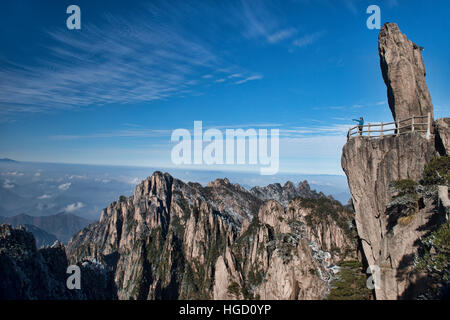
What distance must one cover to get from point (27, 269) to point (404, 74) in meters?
78.8

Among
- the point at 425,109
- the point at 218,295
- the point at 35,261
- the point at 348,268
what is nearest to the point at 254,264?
the point at 218,295

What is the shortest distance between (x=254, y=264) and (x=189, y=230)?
69782 mm

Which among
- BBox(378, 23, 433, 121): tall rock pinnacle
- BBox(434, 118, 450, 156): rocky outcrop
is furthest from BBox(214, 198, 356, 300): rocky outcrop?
BBox(378, 23, 433, 121): tall rock pinnacle

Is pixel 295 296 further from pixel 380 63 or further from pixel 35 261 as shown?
pixel 35 261

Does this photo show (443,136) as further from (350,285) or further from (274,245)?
(274,245)

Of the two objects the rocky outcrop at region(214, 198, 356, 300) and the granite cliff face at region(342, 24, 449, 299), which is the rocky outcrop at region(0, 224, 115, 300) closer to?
the rocky outcrop at region(214, 198, 356, 300)

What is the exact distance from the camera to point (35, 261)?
59812 millimetres

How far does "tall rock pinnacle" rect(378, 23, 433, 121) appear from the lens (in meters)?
26.9

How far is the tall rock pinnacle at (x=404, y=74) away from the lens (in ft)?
88.2

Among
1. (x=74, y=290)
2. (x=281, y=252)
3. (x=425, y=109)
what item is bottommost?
(x=74, y=290)

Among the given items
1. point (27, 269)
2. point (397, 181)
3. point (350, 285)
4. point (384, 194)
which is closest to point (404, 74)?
point (397, 181)

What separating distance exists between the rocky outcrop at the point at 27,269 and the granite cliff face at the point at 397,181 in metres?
56.7

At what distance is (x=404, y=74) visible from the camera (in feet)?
89.1

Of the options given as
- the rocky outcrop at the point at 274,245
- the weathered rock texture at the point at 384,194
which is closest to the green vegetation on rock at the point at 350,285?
the weathered rock texture at the point at 384,194
